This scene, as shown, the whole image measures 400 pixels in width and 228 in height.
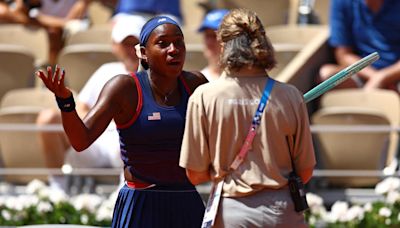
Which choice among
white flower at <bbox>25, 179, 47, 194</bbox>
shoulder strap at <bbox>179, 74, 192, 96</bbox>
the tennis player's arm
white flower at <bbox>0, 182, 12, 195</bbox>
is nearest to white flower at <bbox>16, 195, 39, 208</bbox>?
white flower at <bbox>25, 179, 47, 194</bbox>

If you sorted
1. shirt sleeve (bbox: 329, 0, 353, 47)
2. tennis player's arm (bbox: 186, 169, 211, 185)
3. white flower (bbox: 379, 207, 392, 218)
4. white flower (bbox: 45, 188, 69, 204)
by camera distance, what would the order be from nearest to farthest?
tennis player's arm (bbox: 186, 169, 211, 185) < white flower (bbox: 379, 207, 392, 218) < white flower (bbox: 45, 188, 69, 204) < shirt sleeve (bbox: 329, 0, 353, 47)

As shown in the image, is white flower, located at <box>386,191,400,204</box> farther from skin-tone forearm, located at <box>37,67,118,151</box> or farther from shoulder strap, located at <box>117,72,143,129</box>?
skin-tone forearm, located at <box>37,67,118,151</box>

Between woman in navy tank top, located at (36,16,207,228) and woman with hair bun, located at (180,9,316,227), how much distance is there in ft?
1.61

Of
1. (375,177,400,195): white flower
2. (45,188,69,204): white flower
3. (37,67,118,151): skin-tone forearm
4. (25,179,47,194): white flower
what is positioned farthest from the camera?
(25,179,47,194): white flower

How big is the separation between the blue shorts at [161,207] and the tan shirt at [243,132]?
61cm

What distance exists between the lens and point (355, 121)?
7.98m

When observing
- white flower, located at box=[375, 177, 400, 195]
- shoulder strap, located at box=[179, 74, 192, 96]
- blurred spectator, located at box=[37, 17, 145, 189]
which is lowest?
white flower, located at box=[375, 177, 400, 195]

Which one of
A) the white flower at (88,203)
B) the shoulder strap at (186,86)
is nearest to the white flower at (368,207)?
the white flower at (88,203)

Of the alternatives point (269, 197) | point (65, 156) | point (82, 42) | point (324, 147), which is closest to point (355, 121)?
point (324, 147)

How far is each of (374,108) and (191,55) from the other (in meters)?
1.54

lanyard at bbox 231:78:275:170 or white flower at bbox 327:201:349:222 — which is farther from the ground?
lanyard at bbox 231:78:275:170

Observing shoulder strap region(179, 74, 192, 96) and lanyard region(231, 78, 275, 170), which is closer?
lanyard region(231, 78, 275, 170)

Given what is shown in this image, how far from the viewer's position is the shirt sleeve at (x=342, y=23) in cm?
895

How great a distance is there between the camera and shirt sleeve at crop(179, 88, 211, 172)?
4465 millimetres
